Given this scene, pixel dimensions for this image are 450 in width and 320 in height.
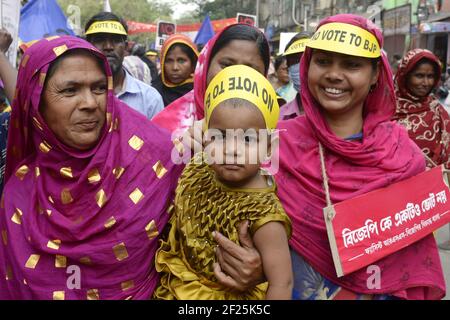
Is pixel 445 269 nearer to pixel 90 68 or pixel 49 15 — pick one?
pixel 90 68

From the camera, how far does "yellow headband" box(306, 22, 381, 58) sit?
2152mm

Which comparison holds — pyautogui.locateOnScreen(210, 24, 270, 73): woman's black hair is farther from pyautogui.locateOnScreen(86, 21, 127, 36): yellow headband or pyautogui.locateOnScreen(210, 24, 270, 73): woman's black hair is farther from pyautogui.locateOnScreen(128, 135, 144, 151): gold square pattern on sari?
pyautogui.locateOnScreen(86, 21, 127, 36): yellow headband

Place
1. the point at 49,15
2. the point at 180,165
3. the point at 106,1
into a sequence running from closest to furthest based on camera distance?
the point at 180,165, the point at 49,15, the point at 106,1

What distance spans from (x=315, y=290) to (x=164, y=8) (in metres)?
68.0

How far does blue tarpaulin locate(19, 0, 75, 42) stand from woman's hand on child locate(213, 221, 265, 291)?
5.46 m

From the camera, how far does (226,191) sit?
1.98 meters

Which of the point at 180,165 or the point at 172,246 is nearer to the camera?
the point at 172,246

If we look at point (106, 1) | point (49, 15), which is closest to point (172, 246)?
point (49, 15)

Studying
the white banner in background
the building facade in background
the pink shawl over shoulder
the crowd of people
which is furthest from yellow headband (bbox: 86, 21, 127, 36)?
the building facade in background

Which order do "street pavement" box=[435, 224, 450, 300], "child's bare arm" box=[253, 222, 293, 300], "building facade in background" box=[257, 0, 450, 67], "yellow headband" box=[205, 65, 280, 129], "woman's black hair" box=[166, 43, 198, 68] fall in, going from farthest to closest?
"building facade in background" box=[257, 0, 450, 67] < "woman's black hair" box=[166, 43, 198, 68] < "street pavement" box=[435, 224, 450, 300] < "yellow headband" box=[205, 65, 280, 129] < "child's bare arm" box=[253, 222, 293, 300]

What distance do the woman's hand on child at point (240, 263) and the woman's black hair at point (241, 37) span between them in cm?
117

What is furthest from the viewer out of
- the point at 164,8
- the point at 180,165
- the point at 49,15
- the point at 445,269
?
the point at 164,8

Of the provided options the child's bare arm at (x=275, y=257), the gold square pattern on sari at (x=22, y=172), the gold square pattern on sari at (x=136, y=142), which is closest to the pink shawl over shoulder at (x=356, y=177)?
the child's bare arm at (x=275, y=257)

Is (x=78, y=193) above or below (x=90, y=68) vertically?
below
